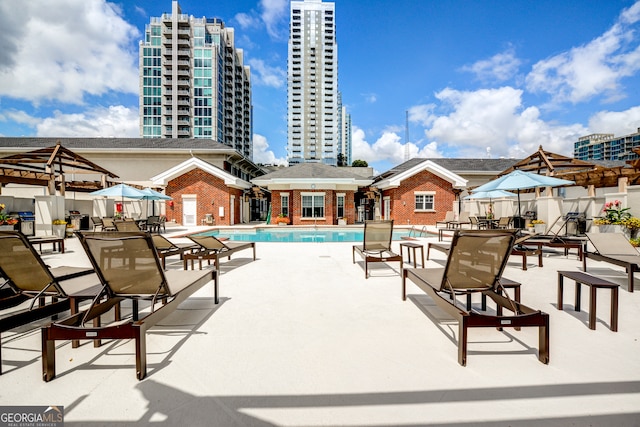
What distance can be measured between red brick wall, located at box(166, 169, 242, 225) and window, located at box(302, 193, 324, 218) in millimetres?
5938

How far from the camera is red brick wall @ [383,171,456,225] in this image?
21.3 m

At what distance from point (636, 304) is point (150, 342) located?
646cm

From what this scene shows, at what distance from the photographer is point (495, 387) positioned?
84.9 inches

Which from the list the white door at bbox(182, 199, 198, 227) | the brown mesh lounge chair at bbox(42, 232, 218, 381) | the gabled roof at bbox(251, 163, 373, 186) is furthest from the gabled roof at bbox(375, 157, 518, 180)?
the brown mesh lounge chair at bbox(42, 232, 218, 381)

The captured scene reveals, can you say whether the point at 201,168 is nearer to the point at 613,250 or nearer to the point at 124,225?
the point at 124,225

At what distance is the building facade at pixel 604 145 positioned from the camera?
11485 cm

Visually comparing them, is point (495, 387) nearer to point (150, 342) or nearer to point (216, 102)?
point (150, 342)

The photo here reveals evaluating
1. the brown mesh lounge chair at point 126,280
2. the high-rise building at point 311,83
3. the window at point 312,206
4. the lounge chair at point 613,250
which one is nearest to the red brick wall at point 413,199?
the window at point 312,206

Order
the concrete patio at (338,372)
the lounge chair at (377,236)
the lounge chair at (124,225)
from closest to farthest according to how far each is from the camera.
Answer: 1. the concrete patio at (338,372)
2. the lounge chair at (377,236)
3. the lounge chair at (124,225)

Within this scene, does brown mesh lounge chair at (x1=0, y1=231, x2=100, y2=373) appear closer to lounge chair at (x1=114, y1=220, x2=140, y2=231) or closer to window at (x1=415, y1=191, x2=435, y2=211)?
lounge chair at (x1=114, y1=220, x2=140, y2=231)

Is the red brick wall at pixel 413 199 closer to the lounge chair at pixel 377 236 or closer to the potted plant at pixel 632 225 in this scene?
the potted plant at pixel 632 225

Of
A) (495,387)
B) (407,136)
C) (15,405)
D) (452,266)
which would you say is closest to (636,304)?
(452,266)

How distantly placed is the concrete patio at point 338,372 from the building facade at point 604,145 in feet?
506

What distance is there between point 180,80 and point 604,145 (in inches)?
6951
